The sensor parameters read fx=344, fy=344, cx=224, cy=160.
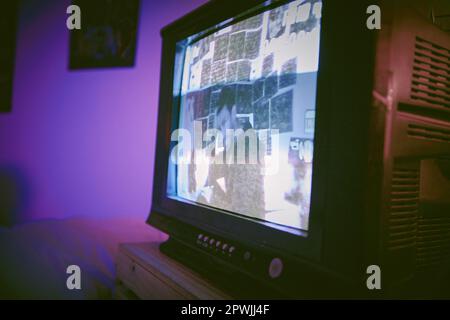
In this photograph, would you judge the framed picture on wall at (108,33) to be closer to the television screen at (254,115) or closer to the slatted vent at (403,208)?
the television screen at (254,115)

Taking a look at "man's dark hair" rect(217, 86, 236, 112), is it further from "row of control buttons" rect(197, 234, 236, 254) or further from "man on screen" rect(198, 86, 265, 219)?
"row of control buttons" rect(197, 234, 236, 254)

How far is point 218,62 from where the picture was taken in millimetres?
889

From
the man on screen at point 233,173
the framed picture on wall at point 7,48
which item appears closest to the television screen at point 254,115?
the man on screen at point 233,173

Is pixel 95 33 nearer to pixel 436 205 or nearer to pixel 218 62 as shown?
pixel 218 62

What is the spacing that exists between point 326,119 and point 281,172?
152 millimetres

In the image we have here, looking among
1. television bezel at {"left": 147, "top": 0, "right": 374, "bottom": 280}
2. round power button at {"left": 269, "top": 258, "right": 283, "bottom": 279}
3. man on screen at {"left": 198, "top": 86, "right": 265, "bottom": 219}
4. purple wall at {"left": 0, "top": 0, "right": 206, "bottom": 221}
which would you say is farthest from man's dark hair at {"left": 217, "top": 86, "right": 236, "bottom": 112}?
purple wall at {"left": 0, "top": 0, "right": 206, "bottom": 221}

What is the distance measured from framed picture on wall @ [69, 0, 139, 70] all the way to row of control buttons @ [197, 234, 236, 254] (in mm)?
1049

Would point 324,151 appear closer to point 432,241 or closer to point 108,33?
point 432,241

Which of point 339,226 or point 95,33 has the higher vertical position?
point 95,33

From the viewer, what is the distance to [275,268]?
0.63m

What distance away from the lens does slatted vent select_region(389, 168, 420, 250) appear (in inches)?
21.0

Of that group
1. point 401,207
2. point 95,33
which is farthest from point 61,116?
point 401,207

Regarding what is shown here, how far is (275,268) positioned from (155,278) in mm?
369

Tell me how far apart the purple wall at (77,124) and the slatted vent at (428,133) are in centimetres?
120
